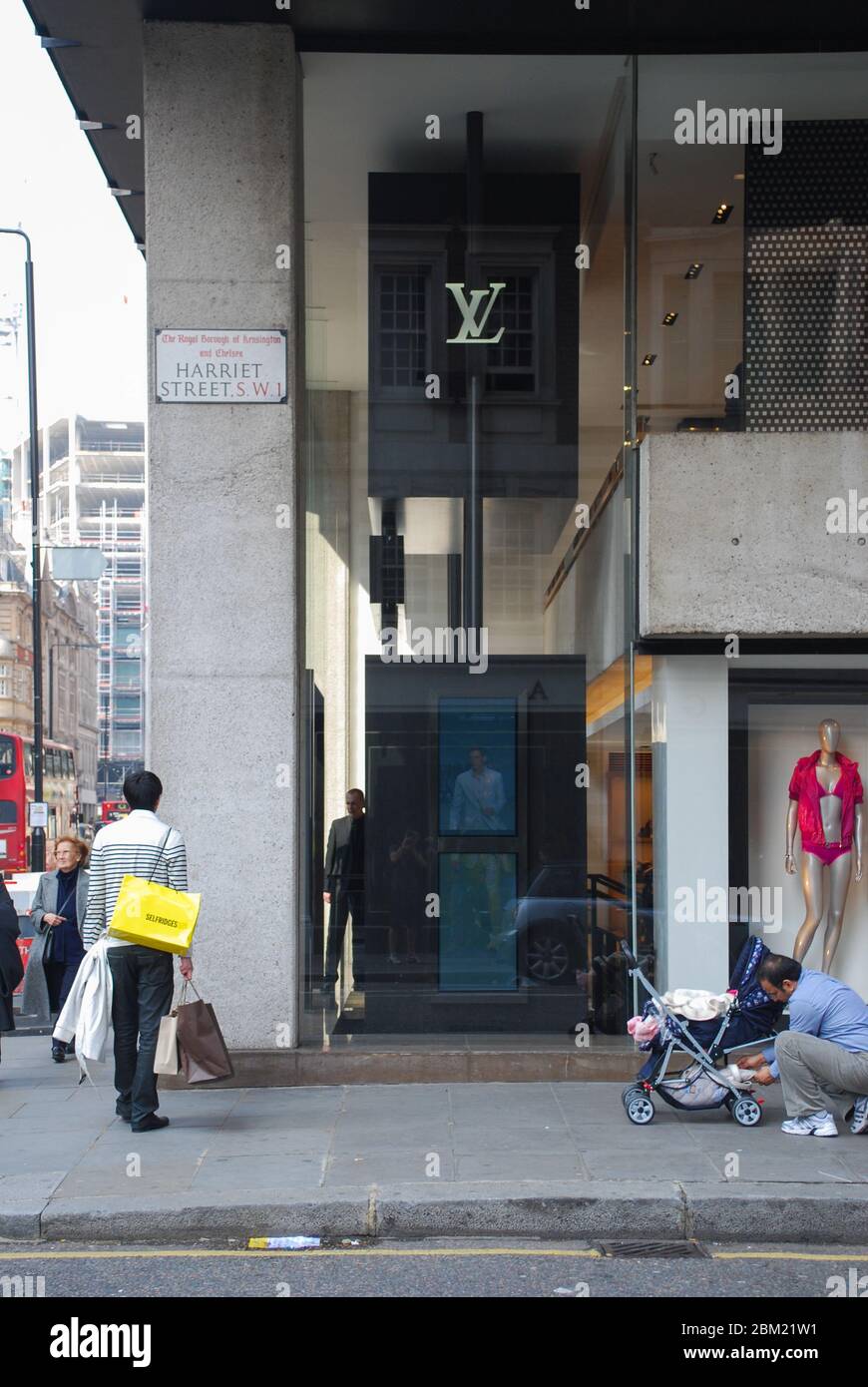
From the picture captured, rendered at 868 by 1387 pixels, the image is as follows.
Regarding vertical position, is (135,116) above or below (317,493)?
above

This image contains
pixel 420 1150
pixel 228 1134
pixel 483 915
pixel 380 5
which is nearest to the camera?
pixel 420 1150

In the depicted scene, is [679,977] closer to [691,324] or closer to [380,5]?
[691,324]

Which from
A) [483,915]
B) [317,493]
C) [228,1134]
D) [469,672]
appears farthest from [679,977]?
[317,493]

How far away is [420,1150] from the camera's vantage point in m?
7.45

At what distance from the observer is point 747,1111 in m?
8.09

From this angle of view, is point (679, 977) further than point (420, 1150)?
Yes

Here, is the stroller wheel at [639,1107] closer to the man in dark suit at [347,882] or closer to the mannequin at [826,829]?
the man in dark suit at [347,882]

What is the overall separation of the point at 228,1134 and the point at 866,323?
22.9ft

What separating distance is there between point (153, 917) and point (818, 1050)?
3752 mm

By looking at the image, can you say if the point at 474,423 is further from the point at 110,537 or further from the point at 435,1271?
the point at 110,537

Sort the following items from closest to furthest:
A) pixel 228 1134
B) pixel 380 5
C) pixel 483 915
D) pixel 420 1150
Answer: pixel 420 1150 < pixel 228 1134 < pixel 380 5 < pixel 483 915

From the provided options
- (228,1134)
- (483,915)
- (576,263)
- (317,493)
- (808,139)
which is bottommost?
(228,1134)

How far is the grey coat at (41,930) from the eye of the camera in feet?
35.7

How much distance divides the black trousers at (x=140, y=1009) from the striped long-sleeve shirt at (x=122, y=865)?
27 centimetres
